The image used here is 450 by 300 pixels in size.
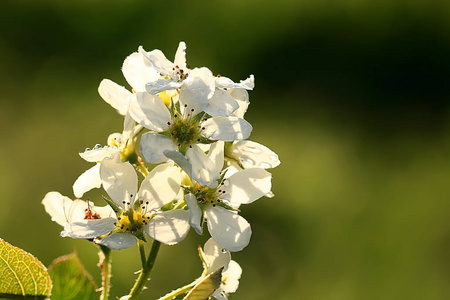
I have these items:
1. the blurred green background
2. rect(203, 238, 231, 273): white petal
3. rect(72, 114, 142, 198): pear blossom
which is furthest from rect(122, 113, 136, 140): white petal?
the blurred green background

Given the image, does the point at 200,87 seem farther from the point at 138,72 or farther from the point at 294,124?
the point at 294,124

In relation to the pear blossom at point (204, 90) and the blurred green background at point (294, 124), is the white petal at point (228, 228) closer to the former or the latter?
the pear blossom at point (204, 90)

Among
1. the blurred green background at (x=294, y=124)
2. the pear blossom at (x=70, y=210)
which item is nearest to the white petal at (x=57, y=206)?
the pear blossom at (x=70, y=210)

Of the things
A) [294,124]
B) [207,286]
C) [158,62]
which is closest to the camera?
[207,286]

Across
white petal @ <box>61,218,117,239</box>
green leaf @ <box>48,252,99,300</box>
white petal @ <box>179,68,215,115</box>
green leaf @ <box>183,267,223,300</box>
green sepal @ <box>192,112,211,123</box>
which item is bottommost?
green leaf @ <box>48,252,99,300</box>

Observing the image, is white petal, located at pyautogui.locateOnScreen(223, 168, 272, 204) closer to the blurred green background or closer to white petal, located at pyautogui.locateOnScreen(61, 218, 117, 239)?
white petal, located at pyautogui.locateOnScreen(61, 218, 117, 239)

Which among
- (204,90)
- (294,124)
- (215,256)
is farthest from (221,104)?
(294,124)

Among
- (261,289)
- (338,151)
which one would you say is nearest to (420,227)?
(338,151)
